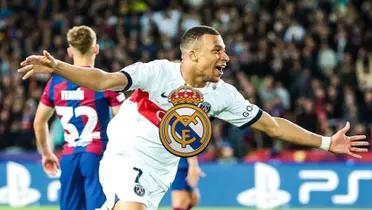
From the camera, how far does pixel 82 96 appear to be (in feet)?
28.1

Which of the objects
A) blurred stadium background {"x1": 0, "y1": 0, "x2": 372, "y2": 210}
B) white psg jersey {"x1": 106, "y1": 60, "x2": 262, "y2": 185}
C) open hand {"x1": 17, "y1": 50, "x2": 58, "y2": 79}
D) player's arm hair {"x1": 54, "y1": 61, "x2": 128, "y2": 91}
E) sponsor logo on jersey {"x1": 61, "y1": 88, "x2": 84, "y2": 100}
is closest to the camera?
open hand {"x1": 17, "y1": 50, "x2": 58, "y2": 79}

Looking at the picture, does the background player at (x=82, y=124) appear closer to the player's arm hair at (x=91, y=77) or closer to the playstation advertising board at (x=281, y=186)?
the player's arm hair at (x=91, y=77)

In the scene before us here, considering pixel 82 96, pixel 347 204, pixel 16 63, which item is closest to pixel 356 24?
pixel 347 204

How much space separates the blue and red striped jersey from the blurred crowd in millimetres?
8212

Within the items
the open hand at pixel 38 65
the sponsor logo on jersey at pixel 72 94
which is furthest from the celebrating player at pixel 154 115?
the sponsor logo on jersey at pixel 72 94

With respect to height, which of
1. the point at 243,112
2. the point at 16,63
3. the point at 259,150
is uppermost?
the point at 16,63

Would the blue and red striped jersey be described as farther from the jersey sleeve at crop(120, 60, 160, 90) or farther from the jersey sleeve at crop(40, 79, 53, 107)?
the jersey sleeve at crop(120, 60, 160, 90)

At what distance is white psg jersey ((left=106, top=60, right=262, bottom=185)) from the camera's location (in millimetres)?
7098

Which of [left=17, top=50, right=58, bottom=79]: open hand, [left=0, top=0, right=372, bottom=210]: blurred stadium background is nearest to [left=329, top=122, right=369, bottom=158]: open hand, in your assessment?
[left=17, top=50, right=58, bottom=79]: open hand

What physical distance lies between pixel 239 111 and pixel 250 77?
11624mm

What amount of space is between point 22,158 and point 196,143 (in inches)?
401

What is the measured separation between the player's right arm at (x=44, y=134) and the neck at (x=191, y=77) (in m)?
1.99

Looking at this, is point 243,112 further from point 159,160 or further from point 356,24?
point 356,24

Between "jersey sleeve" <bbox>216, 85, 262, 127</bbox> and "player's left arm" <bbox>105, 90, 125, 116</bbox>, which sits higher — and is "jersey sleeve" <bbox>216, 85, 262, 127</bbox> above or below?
below
